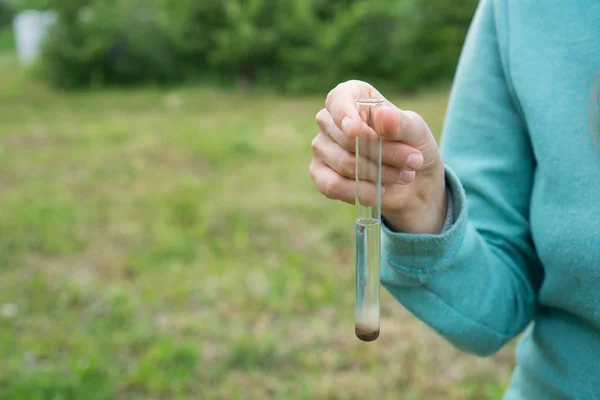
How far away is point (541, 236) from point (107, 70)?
11.2 meters

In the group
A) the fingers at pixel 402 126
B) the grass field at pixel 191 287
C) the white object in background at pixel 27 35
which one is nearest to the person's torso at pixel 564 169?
the fingers at pixel 402 126

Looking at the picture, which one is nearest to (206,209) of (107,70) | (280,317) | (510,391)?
(280,317)

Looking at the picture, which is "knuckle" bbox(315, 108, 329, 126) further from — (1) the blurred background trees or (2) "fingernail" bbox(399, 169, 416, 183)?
(1) the blurred background trees

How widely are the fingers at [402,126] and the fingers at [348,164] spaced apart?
0.13 feet

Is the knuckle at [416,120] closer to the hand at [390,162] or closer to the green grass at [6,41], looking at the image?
the hand at [390,162]

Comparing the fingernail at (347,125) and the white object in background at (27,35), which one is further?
the white object in background at (27,35)

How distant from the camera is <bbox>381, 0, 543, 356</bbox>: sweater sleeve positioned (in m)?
0.88

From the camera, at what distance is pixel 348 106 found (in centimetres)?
66

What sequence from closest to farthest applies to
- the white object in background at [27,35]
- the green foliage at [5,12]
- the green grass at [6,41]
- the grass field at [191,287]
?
the grass field at [191,287] → the white object in background at [27,35] → the green grass at [6,41] → the green foliage at [5,12]

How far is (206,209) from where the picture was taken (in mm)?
4133


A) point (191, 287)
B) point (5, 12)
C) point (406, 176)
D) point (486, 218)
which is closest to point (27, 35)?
point (5, 12)

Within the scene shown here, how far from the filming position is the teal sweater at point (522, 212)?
0.80 meters

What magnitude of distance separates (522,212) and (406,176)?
12.2 inches

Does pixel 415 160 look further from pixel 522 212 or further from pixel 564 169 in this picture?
pixel 522 212
